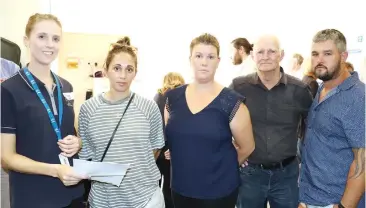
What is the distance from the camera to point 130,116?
1622 mm

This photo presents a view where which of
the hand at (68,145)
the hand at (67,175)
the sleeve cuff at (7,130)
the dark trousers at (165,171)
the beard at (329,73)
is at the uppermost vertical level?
the beard at (329,73)

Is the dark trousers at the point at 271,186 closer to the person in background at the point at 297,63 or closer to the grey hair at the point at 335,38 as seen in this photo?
the grey hair at the point at 335,38

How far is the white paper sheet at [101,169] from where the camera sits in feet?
4.46

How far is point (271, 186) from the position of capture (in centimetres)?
214

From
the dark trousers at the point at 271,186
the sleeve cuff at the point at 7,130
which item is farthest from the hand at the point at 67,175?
the dark trousers at the point at 271,186

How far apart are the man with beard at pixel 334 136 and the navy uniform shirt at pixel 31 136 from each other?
1418 mm

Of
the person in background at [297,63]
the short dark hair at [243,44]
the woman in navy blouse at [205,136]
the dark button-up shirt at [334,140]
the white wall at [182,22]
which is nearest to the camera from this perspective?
the dark button-up shirt at [334,140]

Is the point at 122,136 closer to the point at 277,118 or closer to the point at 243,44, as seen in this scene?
the point at 277,118

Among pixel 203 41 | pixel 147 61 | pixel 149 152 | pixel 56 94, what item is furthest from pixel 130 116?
pixel 147 61

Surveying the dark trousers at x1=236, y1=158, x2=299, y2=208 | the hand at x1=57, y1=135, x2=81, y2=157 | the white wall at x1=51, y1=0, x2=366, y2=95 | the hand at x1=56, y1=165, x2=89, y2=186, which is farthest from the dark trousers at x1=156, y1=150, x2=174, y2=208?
the white wall at x1=51, y1=0, x2=366, y2=95

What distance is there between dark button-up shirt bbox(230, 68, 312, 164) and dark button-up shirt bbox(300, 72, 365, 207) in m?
0.23

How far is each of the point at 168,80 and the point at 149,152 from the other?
193 cm

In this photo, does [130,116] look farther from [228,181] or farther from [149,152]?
[228,181]

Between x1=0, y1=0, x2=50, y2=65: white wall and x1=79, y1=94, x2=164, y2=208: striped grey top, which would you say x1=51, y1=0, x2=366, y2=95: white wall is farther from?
x1=79, y1=94, x2=164, y2=208: striped grey top
